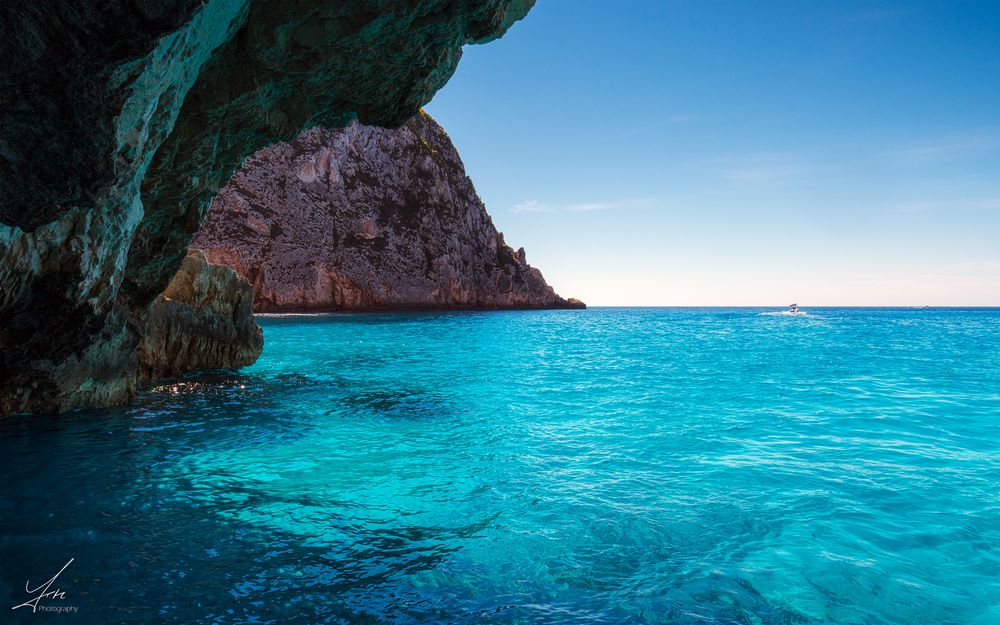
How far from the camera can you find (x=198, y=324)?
1803 cm

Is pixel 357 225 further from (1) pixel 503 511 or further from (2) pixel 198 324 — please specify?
(1) pixel 503 511

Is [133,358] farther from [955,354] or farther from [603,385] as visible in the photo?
[955,354]

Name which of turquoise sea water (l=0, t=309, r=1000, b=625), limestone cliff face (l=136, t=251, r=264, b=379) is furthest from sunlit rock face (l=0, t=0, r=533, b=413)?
limestone cliff face (l=136, t=251, r=264, b=379)

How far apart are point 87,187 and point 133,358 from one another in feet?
32.7

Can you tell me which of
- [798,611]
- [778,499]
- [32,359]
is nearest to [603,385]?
[778,499]

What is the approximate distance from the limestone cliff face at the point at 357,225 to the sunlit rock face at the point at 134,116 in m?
64.1

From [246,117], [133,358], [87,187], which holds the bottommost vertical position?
[133,358]

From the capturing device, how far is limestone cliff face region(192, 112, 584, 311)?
72812mm

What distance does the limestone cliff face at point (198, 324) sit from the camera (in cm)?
1634

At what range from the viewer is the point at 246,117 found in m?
11.5

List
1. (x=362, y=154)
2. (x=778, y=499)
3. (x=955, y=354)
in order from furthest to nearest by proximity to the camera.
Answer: (x=362, y=154) < (x=955, y=354) < (x=778, y=499)

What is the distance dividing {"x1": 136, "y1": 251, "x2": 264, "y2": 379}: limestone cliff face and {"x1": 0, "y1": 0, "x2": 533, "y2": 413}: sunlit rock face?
2.63m

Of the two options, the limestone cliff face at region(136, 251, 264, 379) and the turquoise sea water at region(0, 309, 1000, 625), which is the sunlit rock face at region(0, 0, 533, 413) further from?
the limestone cliff face at region(136, 251, 264, 379)

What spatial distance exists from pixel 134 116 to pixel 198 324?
14.2m
